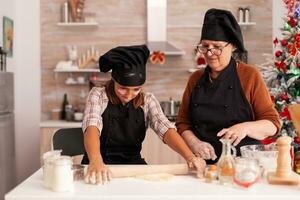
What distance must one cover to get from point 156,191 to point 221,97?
77cm

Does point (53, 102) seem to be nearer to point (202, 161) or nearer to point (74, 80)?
point (74, 80)

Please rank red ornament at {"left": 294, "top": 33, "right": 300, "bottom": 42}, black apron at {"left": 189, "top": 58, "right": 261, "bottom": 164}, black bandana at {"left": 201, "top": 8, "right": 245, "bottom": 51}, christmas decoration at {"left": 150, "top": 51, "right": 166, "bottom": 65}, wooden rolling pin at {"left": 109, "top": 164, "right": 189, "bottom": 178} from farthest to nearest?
christmas decoration at {"left": 150, "top": 51, "right": 166, "bottom": 65} < red ornament at {"left": 294, "top": 33, "right": 300, "bottom": 42} < black apron at {"left": 189, "top": 58, "right": 261, "bottom": 164} < black bandana at {"left": 201, "top": 8, "right": 245, "bottom": 51} < wooden rolling pin at {"left": 109, "top": 164, "right": 189, "bottom": 178}

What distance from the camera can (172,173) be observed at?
188 cm

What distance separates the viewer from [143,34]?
4.96 meters

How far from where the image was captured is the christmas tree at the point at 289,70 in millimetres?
3832

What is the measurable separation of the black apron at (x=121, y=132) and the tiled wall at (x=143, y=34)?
107 inches

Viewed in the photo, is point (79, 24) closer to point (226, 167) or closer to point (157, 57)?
point (157, 57)

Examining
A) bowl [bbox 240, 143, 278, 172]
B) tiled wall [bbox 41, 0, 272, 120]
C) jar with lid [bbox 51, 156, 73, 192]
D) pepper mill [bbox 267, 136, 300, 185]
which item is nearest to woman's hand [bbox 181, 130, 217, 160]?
bowl [bbox 240, 143, 278, 172]

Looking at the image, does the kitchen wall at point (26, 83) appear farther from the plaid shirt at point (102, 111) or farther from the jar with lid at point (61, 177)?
the jar with lid at point (61, 177)

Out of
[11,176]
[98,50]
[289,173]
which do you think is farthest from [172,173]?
[98,50]

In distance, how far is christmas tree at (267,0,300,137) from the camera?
383 centimetres

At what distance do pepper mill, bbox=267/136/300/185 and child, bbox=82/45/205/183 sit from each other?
1.00ft

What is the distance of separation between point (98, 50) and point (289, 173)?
3533 millimetres

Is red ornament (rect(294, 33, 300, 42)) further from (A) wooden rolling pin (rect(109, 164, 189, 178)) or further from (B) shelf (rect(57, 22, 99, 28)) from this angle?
(A) wooden rolling pin (rect(109, 164, 189, 178))
